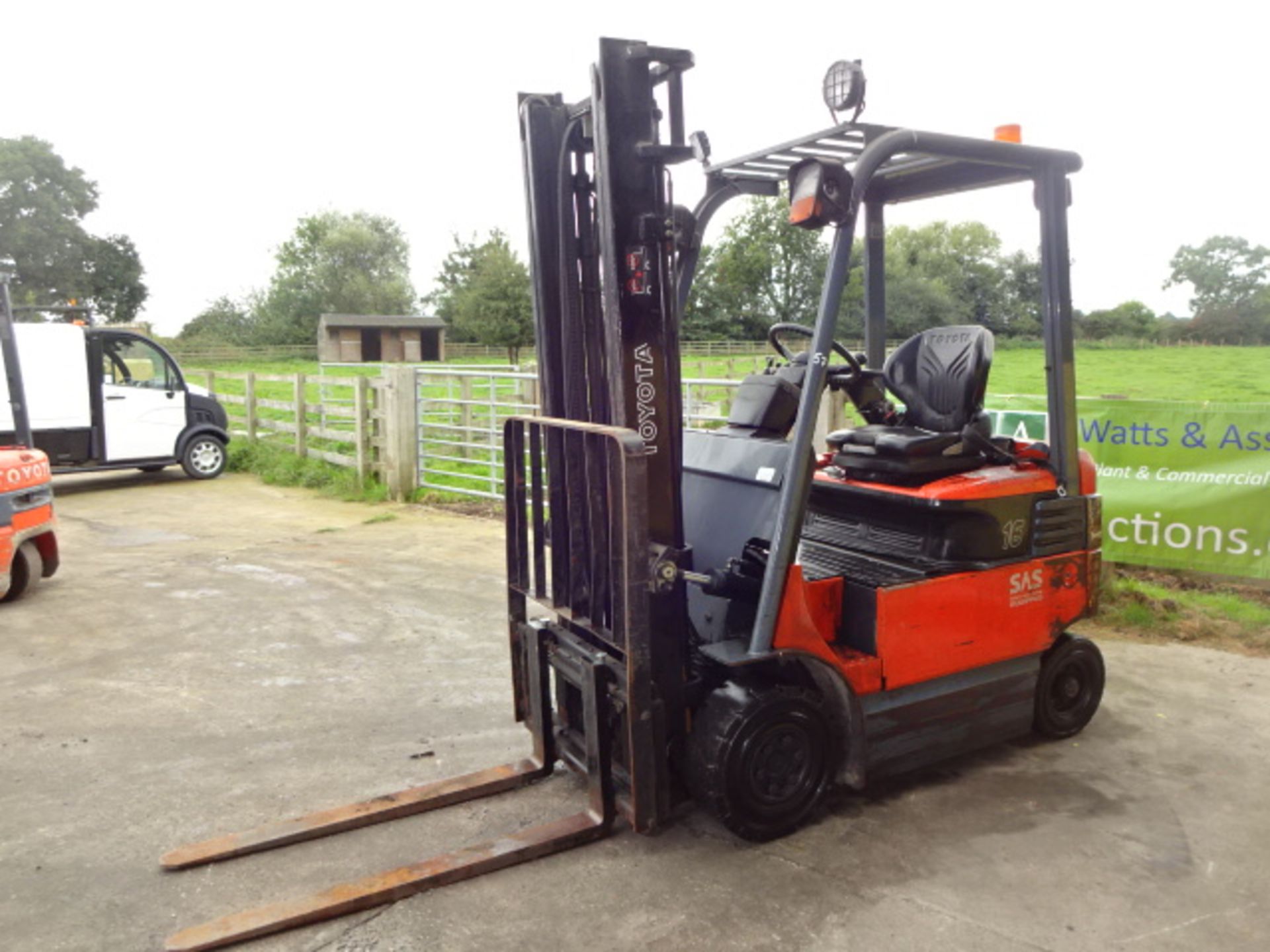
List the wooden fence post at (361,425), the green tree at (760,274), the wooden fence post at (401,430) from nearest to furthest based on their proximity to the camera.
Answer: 1. the green tree at (760,274)
2. the wooden fence post at (401,430)
3. the wooden fence post at (361,425)

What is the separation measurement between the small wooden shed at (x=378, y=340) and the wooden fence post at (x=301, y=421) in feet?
155

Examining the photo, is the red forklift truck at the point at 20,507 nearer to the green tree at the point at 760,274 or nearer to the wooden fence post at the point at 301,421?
the green tree at the point at 760,274

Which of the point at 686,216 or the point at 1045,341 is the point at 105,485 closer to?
the point at 686,216

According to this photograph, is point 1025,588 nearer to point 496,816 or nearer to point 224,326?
point 496,816

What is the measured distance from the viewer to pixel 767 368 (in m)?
4.51

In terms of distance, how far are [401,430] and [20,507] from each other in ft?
16.0

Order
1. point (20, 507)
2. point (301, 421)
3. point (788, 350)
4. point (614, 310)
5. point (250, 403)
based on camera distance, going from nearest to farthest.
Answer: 1. point (614, 310)
2. point (788, 350)
3. point (20, 507)
4. point (301, 421)
5. point (250, 403)

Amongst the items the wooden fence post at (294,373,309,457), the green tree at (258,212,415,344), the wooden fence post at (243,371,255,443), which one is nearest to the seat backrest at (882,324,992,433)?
the wooden fence post at (294,373,309,457)

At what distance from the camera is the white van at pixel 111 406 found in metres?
12.8

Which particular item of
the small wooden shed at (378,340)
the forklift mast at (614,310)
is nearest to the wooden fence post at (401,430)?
the forklift mast at (614,310)

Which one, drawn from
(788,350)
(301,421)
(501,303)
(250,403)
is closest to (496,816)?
(788,350)

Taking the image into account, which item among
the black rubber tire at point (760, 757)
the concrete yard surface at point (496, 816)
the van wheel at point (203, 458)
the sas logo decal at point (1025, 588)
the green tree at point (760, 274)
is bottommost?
the concrete yard surface at point (496, 816)

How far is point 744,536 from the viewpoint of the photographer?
3959 mm

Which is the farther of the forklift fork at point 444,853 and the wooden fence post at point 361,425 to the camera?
the wooden fence post at point 361,425
